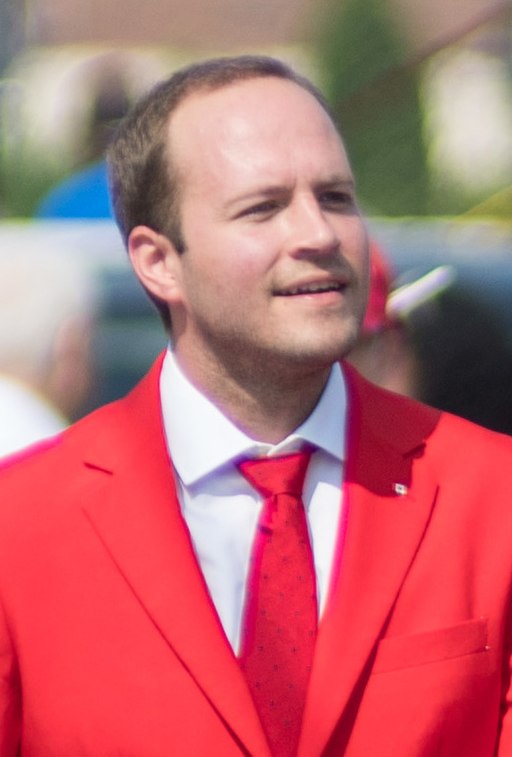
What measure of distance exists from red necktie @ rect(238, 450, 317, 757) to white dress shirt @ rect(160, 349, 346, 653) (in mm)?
19

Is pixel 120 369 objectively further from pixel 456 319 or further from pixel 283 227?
pixel 283 227

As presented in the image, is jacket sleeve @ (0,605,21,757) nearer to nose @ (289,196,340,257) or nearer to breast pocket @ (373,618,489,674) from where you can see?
breast pocket @ (373,618,489,674)

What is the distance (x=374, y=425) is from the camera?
1.96 m

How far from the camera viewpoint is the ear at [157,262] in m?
1.93

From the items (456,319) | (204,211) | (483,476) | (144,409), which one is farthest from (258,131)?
(456,319)

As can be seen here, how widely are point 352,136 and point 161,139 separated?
2.46 ft

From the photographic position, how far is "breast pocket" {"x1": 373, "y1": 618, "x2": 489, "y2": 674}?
1.77m

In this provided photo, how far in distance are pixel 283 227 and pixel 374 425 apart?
1.15ft

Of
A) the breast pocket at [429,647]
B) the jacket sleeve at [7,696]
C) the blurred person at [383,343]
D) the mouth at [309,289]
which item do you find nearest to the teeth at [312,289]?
the mouth at [309,289]

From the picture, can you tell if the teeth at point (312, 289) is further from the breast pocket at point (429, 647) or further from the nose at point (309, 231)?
the breast pocket at point (429, 647)

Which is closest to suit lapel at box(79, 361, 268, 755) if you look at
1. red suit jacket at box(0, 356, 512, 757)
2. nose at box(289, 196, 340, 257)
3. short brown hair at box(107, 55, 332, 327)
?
red suit jacket at box(0, 356, 512, 757)

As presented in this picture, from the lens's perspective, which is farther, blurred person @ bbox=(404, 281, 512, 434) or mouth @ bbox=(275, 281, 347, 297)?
blurred person @ bbox=(404, 281, 512, 434)

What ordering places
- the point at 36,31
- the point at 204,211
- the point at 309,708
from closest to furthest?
the point at 309,708 → the point at 204,211 → the point at 36,31

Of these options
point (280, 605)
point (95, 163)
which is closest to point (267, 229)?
point (280, 605)
